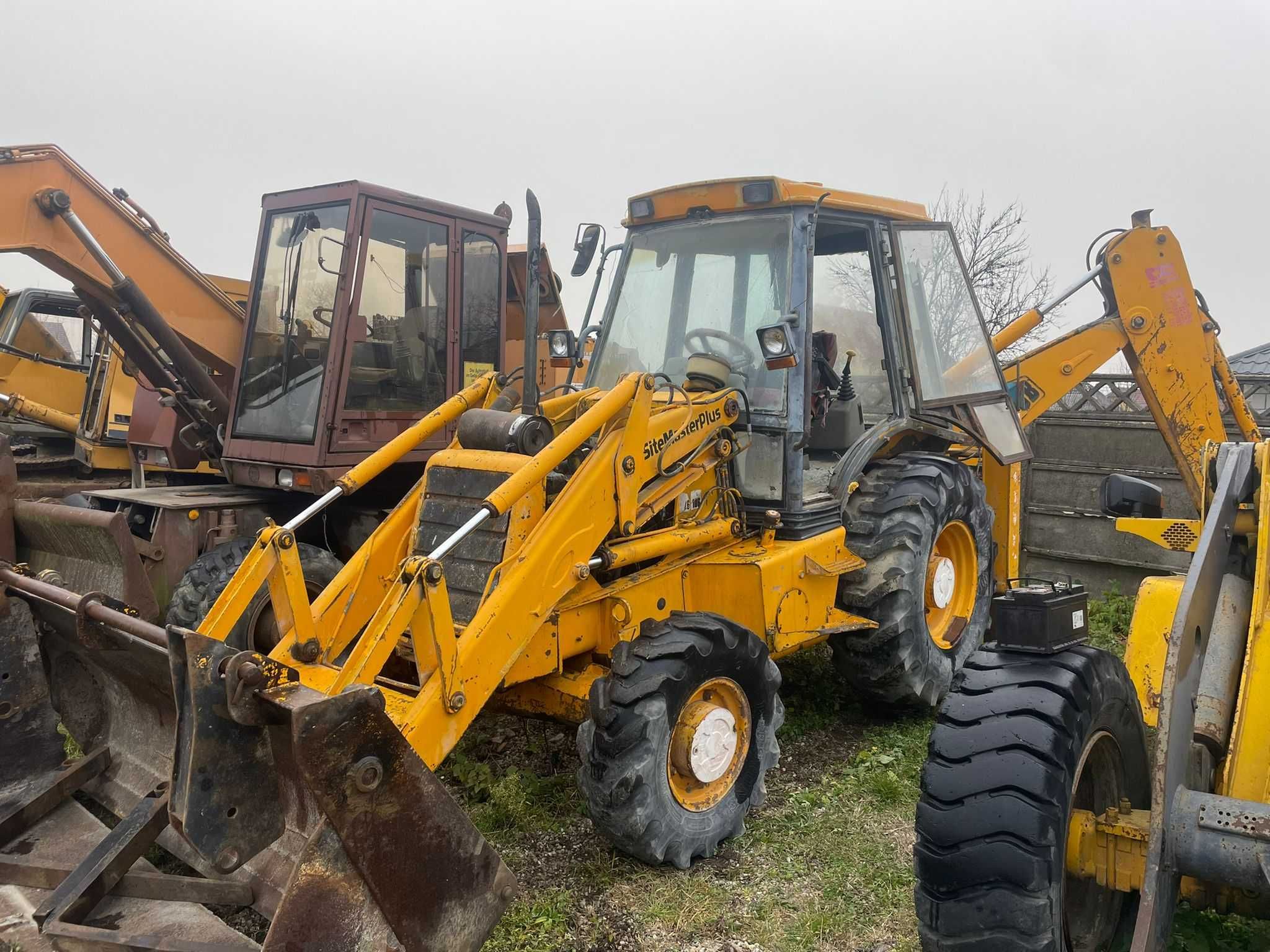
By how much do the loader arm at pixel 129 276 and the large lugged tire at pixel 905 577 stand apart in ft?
13.7

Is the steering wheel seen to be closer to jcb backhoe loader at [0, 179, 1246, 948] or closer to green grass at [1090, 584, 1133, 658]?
jcb backhoe loader at [0, 179, 1246, 948]

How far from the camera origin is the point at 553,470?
413 centimetres

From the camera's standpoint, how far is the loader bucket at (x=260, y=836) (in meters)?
2.52

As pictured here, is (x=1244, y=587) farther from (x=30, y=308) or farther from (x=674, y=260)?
(x=30, y=308)

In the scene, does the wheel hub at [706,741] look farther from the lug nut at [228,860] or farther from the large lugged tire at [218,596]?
the large lugged tire at [218,596]

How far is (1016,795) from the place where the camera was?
2.24 metres

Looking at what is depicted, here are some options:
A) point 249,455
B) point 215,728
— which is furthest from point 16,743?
point 249,455

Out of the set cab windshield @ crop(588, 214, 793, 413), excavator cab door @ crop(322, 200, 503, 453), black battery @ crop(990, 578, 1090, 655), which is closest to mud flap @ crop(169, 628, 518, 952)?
black battery @ crop(990, 578, 1090, 655)

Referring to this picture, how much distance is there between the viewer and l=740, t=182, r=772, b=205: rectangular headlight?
4691mm

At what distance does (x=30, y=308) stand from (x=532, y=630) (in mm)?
8265

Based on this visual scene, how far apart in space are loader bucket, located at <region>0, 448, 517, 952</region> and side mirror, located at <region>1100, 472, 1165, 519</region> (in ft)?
6.87

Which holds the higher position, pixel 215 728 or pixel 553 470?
pixel 553 470

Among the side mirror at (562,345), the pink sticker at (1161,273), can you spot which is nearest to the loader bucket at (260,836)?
the side mirror at (562,345)

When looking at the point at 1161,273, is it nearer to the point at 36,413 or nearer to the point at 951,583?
the point at 951,583
